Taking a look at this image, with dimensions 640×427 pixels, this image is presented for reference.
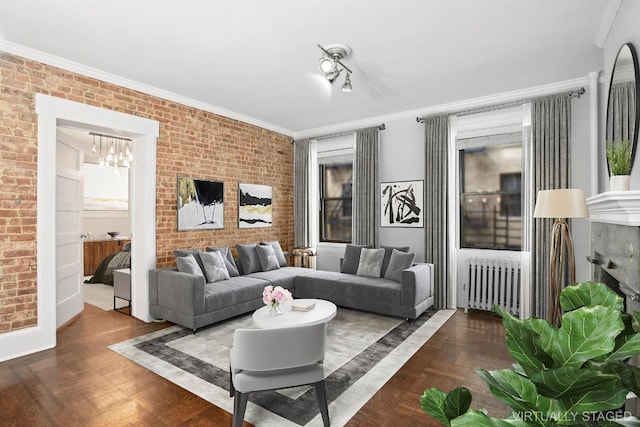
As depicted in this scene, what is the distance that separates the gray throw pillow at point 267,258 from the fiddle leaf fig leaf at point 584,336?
4783mm

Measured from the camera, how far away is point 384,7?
2.59 meters

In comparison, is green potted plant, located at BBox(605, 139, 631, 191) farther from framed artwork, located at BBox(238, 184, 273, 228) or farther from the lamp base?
framed artwork, located at BBox(238, 184, 273, 228)

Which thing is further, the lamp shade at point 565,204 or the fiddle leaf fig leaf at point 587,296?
the lamp shade at point 565,204

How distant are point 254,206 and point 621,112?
15.7ft

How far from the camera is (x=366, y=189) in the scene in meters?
5.54

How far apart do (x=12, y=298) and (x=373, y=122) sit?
514 cm

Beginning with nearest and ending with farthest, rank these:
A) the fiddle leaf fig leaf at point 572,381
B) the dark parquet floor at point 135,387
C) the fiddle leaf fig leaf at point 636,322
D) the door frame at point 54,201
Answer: the fiddle leaf fig leaf at point 572,381 → the fiddle leaf fig leaf at point 636,322 → the dark parquet floor at point 135,387 → the door frame at point 54,201

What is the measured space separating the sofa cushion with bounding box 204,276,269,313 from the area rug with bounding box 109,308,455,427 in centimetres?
27

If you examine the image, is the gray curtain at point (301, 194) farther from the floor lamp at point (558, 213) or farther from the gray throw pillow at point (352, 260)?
the floor lamp at point (558, 213)

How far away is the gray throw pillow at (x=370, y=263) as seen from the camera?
4840mm

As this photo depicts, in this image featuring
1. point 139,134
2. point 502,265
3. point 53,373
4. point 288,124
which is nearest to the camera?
point 53,373

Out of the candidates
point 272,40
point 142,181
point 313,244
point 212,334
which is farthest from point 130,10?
point 313,244

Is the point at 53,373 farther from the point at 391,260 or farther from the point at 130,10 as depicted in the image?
the point at 391,260

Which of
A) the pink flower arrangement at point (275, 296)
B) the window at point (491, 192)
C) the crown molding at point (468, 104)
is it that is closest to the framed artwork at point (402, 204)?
the window at point (491, 192)
